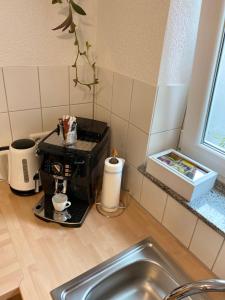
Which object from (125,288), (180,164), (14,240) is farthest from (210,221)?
(14,240)

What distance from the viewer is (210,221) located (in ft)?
2.59

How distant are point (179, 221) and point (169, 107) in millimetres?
444

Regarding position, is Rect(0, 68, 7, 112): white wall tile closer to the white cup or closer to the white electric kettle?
the white electric kettle

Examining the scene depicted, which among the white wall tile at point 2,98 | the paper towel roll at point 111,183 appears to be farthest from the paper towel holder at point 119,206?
the white wall tile at point 2,98

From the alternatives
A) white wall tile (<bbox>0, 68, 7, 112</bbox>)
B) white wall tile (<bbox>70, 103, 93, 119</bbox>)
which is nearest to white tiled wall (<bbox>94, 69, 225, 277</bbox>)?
white wall tile (<bbox>70, 103, 93, 119</bbox>)

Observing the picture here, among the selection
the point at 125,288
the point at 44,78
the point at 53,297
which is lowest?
the point at 125,288

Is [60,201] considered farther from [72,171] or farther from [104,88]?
[104,88]

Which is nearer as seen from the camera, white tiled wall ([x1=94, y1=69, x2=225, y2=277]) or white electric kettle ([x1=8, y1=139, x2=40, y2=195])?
white tiled wall ([x1=94, y1=69, x2=225, y2=277])

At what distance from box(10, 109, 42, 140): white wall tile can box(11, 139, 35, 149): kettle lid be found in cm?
9

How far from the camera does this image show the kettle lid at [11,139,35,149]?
107 centimetres

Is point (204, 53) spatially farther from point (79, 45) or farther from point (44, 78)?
point (44, 78)

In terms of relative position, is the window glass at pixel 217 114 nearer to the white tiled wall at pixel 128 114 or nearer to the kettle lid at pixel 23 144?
the white tiled wall at pixel 128 114

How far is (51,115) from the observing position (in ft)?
4.01

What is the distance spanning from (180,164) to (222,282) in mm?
496
